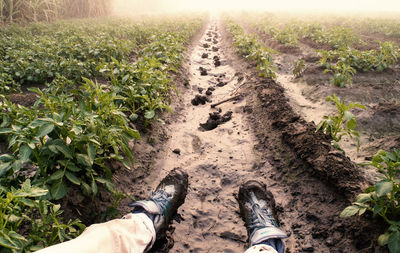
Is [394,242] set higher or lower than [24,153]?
lower

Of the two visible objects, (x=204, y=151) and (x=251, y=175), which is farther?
(x=204, y=151)

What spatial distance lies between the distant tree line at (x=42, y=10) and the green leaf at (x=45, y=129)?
1147 centimetres

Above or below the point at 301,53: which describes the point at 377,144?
below

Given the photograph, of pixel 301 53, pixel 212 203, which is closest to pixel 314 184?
pixel 212 203

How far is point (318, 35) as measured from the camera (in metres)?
8.37

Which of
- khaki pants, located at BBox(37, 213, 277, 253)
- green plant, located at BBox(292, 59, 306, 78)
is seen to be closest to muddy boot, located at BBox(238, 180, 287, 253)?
khaki pants, located at BBox(37, 213, 277, 253)

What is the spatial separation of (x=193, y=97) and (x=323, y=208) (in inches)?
129

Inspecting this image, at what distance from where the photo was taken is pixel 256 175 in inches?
105

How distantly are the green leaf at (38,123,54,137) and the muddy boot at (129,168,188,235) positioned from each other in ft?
2.61

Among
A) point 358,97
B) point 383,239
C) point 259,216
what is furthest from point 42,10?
point 383,239

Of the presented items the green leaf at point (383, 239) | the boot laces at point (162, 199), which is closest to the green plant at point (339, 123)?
the green leaf at point (383, 239)

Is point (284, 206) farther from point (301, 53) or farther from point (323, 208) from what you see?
point (301, 53)

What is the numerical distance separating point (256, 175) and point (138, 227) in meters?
1.48

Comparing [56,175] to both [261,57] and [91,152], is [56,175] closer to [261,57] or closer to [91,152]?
[91,152]
